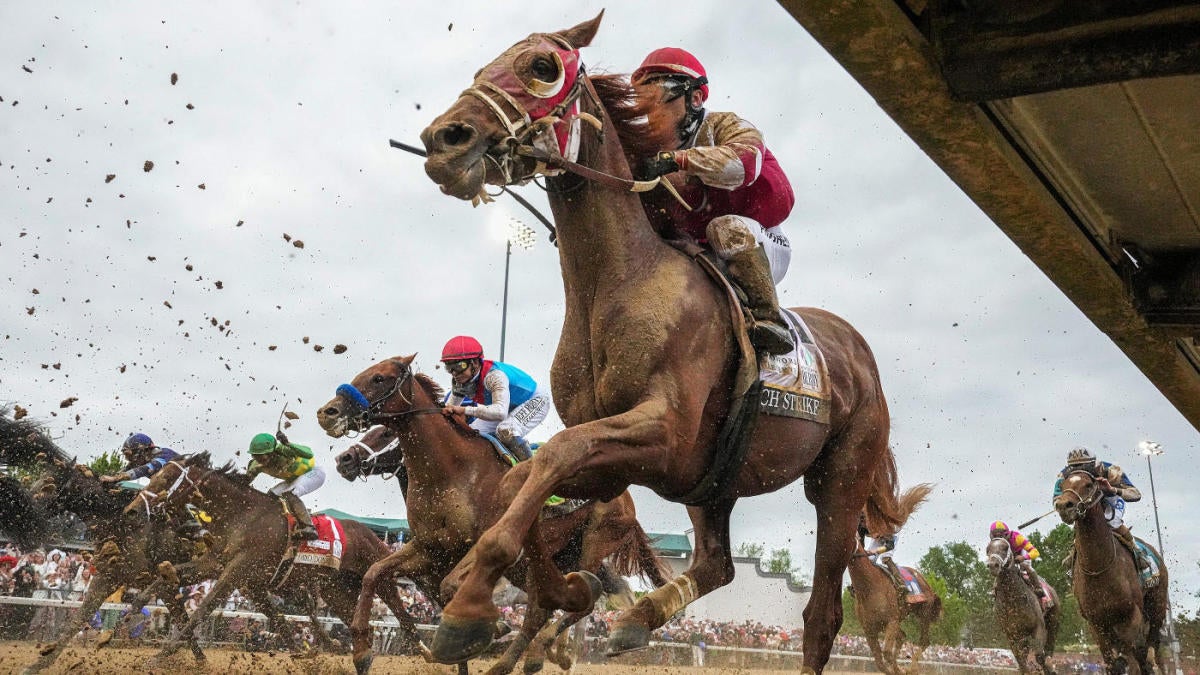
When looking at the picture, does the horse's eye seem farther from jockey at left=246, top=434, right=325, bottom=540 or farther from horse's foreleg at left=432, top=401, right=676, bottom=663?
jockey at left=246, top=434, right=325, bottom=540

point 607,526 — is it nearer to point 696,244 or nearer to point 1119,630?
point 696,244

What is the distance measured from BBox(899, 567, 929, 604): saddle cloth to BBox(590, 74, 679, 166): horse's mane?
11.4 metres

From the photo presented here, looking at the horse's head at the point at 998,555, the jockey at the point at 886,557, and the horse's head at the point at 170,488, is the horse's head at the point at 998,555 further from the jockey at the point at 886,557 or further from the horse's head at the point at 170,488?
the horse's head at the point at 170,488

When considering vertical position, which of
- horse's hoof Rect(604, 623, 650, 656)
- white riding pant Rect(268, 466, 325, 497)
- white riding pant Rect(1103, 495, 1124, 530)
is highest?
white riding pant Rect(1103, 495, 1124, 530)

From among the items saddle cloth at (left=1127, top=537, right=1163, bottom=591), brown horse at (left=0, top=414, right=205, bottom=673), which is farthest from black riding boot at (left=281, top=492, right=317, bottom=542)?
saddle cloth at (left=1127, top=537, right=1163, bottom=591)

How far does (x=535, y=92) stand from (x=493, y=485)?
14.1 feet

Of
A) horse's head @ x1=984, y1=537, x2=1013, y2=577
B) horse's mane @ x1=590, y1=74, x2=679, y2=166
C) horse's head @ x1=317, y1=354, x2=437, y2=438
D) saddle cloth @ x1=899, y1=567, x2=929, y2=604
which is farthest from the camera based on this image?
saddle cloth @ x1=899, y1=567, x2=929, y2=604

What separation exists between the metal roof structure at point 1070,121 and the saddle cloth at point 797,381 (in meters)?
1.31

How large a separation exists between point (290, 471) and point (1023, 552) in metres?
10.3

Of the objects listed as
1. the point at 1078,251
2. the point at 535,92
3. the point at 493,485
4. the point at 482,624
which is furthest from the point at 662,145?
the point at 493,485

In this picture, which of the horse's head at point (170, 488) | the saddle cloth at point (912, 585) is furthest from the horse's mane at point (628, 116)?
the saddle cloth at point (912, 585)

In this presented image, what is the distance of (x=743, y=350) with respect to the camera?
453 centimetres

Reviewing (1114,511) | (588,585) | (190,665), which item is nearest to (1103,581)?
(1114,511)

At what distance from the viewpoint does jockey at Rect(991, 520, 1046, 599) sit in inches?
549
